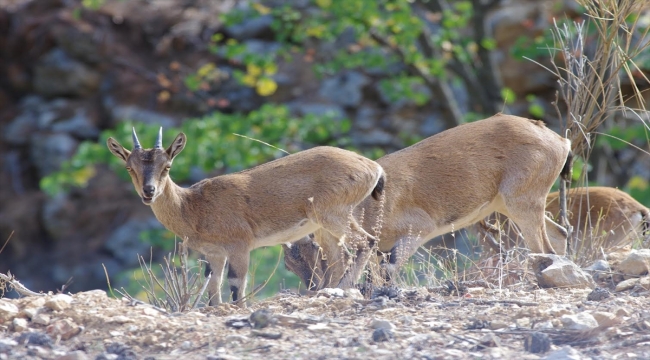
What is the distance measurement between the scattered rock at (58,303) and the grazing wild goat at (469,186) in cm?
318

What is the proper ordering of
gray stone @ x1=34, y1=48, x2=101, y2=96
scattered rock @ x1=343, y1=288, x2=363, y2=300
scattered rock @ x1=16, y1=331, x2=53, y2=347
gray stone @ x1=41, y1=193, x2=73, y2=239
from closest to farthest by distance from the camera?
scattered rock @ x1=16, y1=331, x2=53, y2=347 → scattered rock @ x1=343, y1=288, x2=363, y2=300 → gray stone @ x1=41, y1=193, x2=73, y2=239 → gray stone @ x1=34, y1=48, x2=101, y2=96

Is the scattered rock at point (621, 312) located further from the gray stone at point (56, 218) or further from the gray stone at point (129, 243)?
the gray stone at point (56, 218)

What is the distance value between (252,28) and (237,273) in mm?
13419

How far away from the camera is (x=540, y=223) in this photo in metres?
8.93

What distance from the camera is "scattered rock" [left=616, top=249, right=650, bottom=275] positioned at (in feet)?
23.7

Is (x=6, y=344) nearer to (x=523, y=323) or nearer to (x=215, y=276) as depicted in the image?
(x=523, y=323)

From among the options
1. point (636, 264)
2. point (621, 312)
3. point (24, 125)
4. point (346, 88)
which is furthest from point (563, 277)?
point (24, 125)

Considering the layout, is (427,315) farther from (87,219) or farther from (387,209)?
(87,219)

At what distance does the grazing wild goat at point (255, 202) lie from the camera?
865 centimetres

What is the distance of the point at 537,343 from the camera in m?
5.16

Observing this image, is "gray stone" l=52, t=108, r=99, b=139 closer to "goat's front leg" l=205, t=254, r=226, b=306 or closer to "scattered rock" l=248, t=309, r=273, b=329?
"goat's front leg" l=205, t=254, r=226, b=306

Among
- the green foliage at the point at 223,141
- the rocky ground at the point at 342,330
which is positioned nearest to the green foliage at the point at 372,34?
the green foliage at the point at 223,141

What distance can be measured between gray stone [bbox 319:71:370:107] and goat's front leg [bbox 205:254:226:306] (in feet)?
38.9

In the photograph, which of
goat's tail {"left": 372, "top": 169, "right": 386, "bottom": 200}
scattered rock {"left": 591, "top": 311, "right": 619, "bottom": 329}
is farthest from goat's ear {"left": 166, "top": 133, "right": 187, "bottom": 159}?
scattered rock {"left": 591, "top": 311, "right": 619, "bottom": 329}
